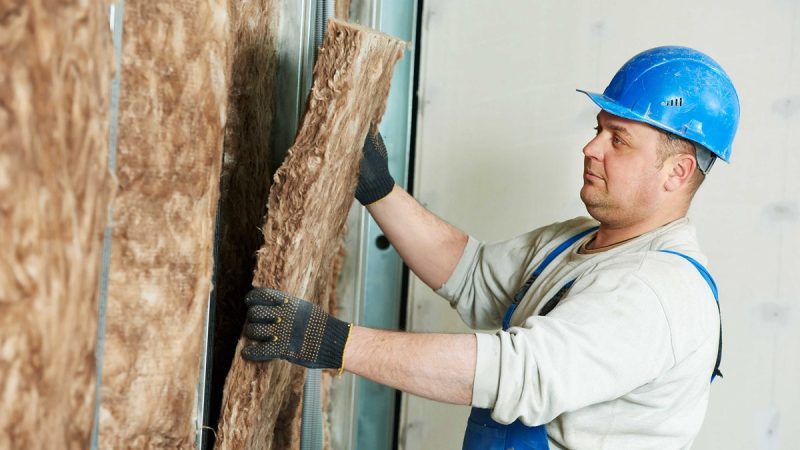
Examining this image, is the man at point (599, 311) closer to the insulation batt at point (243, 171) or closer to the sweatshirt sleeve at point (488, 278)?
the sweatshirt sleeve at point (488, 278)

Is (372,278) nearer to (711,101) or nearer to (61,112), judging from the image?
(711,101)

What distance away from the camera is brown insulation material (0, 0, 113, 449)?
0.76 metres

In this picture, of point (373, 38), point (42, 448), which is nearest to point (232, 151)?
point (373, 38)

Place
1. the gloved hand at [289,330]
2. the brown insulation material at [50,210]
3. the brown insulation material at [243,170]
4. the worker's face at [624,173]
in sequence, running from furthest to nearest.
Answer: the worker's face at [624,173] < the brown insulation material at [243,170] < the gloved hand at [289,330] < the brown insulation material at [50,210]

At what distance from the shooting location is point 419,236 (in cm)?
217

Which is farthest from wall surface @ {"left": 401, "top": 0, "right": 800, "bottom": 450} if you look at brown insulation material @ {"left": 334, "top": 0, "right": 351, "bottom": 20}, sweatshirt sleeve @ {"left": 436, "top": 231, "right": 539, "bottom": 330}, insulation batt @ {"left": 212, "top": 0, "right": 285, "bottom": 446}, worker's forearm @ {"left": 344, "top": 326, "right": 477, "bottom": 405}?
worker's forearm @ {"left": 344, "top": 326, "right": 477, "bottom": 405}

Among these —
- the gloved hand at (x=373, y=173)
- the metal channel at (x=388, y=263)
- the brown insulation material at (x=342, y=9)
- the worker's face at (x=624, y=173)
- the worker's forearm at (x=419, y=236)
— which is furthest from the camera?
the metal channel at (x=388, y=263)

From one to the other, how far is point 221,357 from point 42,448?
0.91m

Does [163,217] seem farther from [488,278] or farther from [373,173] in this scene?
[488,278]

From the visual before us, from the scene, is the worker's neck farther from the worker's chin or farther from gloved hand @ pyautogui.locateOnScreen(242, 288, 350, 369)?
gloved hand @ pyautogui.locateOnScreen(242, 288, 350, 369)

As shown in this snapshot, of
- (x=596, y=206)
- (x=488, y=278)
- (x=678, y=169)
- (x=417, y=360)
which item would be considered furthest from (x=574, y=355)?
(x=488, y=278)

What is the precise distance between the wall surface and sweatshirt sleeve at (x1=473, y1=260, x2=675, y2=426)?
1.07m

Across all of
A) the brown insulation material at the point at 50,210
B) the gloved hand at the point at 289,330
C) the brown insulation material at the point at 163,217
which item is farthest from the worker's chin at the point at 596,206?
the brown insulation material at the point at 50,210

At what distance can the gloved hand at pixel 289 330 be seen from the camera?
1.45 metres
